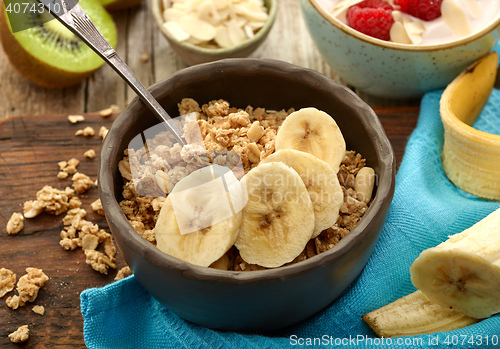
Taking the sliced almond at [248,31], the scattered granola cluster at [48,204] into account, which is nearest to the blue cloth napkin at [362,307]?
the scattered granola cluster at [48,204]

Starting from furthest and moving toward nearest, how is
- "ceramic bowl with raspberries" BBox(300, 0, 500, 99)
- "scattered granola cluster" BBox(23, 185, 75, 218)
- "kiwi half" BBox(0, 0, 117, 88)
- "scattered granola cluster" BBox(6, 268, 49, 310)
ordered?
"kiwi half" BBox(0, 0, 117, 88), "ceramic bowl with raspberries" BBox(300, 0, 500, 99), "scattered granola cluster" BBox(23, 185, 75, 218), "scattered granola cluster" BBox(6, 268, 49, 310)

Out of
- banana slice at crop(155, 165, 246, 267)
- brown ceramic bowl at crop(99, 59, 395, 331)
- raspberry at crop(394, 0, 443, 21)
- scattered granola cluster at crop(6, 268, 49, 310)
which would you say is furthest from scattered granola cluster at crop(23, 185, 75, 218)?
raspberry at crop(394, 0, 443, 21)

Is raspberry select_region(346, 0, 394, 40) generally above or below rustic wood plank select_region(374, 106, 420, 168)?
above

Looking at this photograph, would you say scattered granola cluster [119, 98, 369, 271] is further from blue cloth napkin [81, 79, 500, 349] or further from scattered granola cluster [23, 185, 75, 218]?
scattered granola cluster [23, 185, 75, 218]

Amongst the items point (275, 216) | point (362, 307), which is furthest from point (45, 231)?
point (362, 307)

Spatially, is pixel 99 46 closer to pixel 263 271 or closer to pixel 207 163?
pixel 207 163

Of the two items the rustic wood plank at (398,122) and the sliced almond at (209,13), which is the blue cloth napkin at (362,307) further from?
the sliced almond at (209,13)
